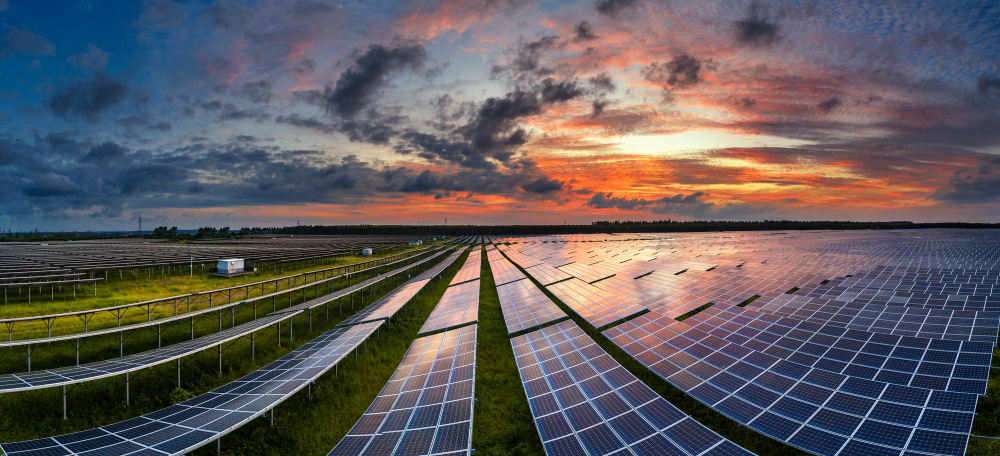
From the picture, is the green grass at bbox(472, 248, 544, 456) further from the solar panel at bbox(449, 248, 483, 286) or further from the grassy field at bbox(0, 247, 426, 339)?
the grassy field at bbox(0, 247, 426, 339)

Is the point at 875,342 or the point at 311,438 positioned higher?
the point at 875,342

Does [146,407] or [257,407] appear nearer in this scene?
[257,407]

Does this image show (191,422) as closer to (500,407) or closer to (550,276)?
(500,407)

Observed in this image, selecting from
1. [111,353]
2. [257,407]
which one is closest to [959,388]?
[257,407]

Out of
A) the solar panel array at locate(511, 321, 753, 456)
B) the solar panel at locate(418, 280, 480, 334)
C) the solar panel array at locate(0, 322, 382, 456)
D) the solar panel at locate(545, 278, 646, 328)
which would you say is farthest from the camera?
the solar panel at locate(418, 280, 480, 334)

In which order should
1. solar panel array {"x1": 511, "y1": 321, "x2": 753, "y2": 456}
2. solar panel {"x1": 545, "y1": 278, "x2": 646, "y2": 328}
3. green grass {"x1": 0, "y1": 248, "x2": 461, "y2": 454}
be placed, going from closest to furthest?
solar panel array {"x1": 511, "y1": 321, "x2": 753, "y2": 456}, green grass {"x1": 0, "y1": 248, "x2": 461, "y2": 454}, solar panel {"x1": 545, "y1": 278, "x2": 646, "y2": 328}

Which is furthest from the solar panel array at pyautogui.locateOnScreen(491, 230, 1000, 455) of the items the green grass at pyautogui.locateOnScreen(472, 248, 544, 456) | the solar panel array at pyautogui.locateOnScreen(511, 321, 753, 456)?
the green grass at pyautogui.locateOnScreen(472, 248, 544, 456)

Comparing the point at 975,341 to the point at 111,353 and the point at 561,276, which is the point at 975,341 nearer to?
the point at 561,276
